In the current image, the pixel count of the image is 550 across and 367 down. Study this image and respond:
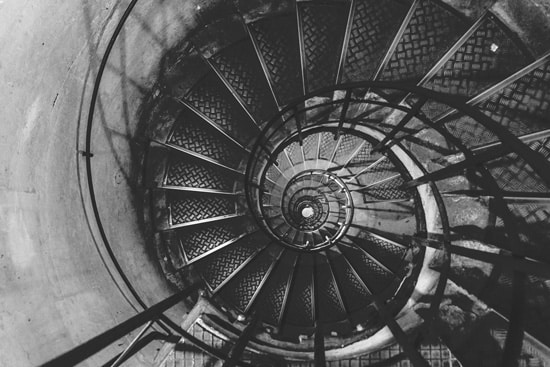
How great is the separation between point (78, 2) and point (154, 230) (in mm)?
2921

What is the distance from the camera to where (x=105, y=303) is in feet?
14.0

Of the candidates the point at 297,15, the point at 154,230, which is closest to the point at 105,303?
the point at 154,230

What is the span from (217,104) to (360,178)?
2.75 m

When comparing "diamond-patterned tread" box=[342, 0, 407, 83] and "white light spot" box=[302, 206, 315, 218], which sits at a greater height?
"diamond-patterned tread" box=[342, 0, 407, 83]

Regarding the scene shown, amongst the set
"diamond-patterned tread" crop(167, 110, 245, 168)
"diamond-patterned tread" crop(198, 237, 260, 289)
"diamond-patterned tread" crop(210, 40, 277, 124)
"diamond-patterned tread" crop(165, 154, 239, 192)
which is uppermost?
"diamond-patterned tread" crop(210, 40, 277, 124)

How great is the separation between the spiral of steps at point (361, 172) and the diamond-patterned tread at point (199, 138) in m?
0.02

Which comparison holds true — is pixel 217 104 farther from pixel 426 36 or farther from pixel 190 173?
pixel 426 36

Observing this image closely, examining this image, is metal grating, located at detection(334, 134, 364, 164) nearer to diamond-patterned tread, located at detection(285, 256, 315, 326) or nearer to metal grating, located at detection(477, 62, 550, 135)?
diamond-patterned tread, located at detection(285, 256, 315, 326)

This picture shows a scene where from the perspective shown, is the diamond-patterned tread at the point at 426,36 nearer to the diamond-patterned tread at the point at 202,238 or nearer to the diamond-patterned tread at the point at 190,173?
the diamond-patterned tread at the point at 190,173

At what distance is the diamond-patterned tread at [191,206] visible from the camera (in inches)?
213

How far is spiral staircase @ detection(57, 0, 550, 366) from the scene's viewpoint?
3.90 m

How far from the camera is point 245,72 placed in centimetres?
486

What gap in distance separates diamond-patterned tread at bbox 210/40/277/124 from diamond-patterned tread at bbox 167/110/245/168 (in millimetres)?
639

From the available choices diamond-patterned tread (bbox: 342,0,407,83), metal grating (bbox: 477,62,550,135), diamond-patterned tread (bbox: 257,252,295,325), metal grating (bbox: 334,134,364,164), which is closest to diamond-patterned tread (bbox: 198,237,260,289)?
diamond-patterned tread (bbox: 257,252,295,325)
